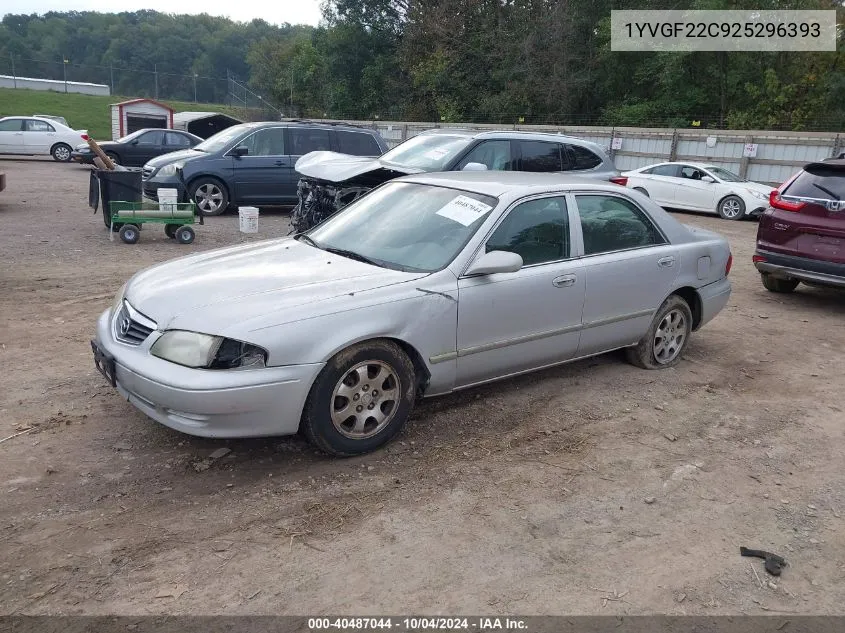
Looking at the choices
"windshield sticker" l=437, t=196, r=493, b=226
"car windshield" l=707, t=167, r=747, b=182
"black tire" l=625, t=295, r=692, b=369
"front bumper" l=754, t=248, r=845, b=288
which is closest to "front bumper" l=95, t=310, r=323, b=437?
"windshield sticker" l=437, t=196, r=493, b=226

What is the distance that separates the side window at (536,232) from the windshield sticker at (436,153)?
4.33 meters

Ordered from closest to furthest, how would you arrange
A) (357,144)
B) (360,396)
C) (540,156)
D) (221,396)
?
(221,396) < (360,396) < (540,156) < (357,144)

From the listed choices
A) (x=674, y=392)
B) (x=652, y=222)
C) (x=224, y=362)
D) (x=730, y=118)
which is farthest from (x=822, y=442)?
(x=730, y=118)

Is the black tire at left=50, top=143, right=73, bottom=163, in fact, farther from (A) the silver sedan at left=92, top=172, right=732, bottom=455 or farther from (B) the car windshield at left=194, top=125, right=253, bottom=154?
(A) the silver sedan at left=92, top=172, right=732, bottom=455

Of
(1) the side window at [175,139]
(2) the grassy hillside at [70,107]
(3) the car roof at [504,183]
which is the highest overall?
(2) the grassy hillside at [70,107]

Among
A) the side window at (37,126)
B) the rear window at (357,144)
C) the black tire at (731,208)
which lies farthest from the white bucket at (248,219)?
the side window at (37,126)

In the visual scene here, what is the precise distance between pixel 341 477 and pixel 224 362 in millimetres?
874

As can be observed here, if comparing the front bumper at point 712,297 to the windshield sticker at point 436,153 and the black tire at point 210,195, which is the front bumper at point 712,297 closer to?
the windshield sticker at point 436,153

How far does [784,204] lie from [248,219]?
24.6 ft

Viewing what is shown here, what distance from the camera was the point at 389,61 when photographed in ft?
137

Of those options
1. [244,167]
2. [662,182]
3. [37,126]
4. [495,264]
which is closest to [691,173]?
[662,182]

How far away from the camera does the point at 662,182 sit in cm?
1762

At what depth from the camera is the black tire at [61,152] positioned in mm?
24589

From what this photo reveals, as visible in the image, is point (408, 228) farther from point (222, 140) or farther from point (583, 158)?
point (222, 140)
